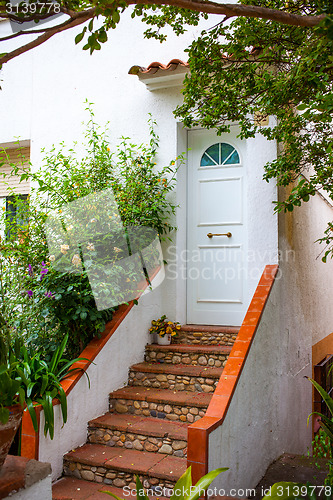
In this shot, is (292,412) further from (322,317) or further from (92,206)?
(92,206)

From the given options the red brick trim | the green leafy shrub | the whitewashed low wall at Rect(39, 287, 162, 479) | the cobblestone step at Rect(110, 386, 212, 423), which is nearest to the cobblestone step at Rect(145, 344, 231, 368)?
the whitewashed low wall at Rect(39, 287, 162, 479)

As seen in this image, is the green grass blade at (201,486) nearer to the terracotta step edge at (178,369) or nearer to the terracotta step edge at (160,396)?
the terracotta step edge at (160,396)

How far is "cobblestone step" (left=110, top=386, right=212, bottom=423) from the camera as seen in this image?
4.43 metres

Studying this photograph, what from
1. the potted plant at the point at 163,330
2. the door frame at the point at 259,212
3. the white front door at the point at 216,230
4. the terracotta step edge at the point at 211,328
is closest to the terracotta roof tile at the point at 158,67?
the white front door at the point at 216,230

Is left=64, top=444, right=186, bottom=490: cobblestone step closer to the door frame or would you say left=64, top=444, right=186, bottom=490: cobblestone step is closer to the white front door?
the white front door

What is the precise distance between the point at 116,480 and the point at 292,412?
9.15 ft

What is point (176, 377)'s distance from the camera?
4945 mm

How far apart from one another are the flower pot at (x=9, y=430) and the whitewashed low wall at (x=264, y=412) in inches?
68.0

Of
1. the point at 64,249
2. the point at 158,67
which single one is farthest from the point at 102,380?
the point at 158,67

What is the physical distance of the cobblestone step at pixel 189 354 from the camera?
5.09 metres

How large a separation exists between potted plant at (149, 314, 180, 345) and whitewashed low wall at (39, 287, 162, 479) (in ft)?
0.30

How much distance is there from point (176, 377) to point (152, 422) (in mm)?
618

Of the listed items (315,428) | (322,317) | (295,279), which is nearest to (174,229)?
(295,279)

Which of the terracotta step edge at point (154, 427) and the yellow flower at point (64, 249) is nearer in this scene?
the terracotta step edge at point (154, 427)
